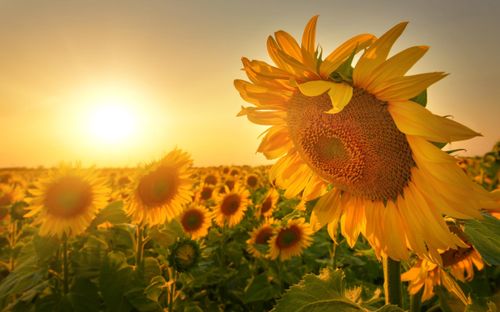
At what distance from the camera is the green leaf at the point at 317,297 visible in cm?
155

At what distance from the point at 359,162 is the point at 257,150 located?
56 centimetres

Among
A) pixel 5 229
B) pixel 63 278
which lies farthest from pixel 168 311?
pixel 5 229

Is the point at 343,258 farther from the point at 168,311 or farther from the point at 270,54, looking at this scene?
the point at 270,54

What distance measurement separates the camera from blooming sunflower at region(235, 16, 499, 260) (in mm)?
1165

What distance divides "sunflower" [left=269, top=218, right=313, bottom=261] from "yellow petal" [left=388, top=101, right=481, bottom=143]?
4032 mm

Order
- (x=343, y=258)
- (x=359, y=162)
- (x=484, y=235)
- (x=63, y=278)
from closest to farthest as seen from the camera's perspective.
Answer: (x=484, y=235) < (x=359, y=162) < (x=63, y=278) < (x=343, y=258)

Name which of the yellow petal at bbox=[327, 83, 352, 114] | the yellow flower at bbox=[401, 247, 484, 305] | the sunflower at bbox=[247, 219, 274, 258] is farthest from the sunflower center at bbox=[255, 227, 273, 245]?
the yellow petal at bbox=[327, 83, 352, 114]

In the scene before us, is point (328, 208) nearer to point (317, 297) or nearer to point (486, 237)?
point (317, 297)

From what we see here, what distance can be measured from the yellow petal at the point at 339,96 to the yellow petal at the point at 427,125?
18cm

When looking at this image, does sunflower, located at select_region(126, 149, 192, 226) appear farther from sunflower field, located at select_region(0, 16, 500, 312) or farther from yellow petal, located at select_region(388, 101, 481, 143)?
yellow petal, located at select_region(388, 101, 481, 143)

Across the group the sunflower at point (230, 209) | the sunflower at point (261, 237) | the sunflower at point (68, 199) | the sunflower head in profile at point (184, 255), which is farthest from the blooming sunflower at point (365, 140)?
the sunflower at point (230, 209)

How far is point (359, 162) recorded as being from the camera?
1496 millimetres

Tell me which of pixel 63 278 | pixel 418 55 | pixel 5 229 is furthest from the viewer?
pixel 5 229

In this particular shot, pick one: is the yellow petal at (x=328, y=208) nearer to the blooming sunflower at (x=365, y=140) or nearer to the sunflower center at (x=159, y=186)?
the blooming sunflower at (x=365, y=140)
